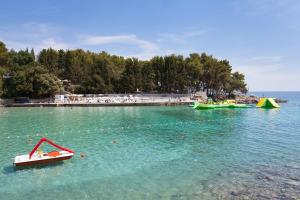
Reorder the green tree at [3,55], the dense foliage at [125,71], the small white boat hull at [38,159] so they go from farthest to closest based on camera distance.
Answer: the green tree at [3,55], the dense foliage at [125,71], the small white boat hull at [38,159]

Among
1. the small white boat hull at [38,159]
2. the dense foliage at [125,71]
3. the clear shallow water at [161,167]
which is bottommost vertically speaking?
the clear shallow water at [161,167]

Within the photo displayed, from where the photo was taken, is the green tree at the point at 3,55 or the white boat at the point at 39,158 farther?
the green tree at the point at 3,55

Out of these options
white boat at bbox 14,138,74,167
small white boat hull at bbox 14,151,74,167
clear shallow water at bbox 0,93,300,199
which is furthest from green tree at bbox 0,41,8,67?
small white boat hull at bbox 14,151,74,167

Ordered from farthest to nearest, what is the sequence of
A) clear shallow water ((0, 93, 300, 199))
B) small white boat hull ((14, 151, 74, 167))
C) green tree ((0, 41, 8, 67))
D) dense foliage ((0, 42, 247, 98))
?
green tree ((0, 41, 8, 67)) < dense foliage ((0, 42, 247, 98)) < small white boat hull ((14, 151, 74, 167)) < clear shallow water ((0, 93, 300, 199))

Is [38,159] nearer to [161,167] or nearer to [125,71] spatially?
[161,167]

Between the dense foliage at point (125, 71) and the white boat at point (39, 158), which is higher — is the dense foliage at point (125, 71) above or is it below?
above

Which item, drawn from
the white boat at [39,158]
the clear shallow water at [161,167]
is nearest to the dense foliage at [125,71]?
the clear shallow water at [161,167]

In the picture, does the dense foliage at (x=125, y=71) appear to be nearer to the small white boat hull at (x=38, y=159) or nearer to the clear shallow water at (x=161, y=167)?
the clear shallow water at (x=161, y=167)

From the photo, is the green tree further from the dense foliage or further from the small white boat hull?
the small white boat hull

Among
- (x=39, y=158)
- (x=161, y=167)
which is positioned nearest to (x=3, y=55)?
(x=39, y=158)

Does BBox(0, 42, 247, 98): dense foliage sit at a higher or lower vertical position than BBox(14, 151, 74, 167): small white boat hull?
higher

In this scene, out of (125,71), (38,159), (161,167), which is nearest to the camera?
(161,167)

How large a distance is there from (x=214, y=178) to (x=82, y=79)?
74.5 meters

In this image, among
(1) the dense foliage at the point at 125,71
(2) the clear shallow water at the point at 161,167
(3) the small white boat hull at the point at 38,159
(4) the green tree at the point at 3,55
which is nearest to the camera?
(2) the clear shallow water at the point at 161,167
